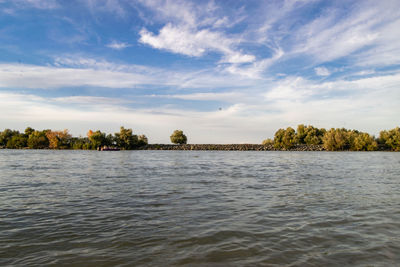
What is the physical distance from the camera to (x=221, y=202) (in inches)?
448

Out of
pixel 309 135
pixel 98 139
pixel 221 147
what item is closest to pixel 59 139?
pixel 98 139

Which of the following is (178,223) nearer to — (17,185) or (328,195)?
(328,195)

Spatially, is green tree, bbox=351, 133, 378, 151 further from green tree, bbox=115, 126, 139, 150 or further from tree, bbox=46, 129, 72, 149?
tree, bbox=46, 129, 72, 149

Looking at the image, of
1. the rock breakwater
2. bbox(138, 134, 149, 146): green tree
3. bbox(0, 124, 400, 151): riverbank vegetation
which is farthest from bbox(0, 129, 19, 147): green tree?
the rock breakwater

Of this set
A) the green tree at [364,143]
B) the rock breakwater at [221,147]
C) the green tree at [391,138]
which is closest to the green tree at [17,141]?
the rock breakwater at [221,147]

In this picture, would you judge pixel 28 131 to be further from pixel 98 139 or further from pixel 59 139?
pixel 98 139

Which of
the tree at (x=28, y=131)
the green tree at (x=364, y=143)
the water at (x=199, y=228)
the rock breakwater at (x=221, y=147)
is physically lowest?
the water at (x=199, y=228)

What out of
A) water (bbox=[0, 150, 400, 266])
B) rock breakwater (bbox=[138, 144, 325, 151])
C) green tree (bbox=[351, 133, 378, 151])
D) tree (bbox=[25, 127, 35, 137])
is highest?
tree (bbox=[25, 127, 35, 137])

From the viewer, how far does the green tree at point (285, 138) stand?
126m

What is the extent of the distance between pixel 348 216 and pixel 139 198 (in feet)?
30.5

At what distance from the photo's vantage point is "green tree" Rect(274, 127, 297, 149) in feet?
413

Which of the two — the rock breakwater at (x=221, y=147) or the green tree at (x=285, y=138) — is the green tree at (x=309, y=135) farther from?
the rock breakwater at (x=221, y=147)

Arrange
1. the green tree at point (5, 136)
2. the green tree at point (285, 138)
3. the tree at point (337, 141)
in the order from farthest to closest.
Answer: the green tree at point (5, 136), the green tree at point (285, 138), the tree at point (337, 141)

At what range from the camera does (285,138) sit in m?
127
